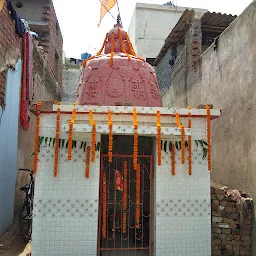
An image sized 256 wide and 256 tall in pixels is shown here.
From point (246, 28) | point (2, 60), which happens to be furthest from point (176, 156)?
point (2, 60)

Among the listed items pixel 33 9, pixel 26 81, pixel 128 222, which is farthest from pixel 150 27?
pixel 128 222

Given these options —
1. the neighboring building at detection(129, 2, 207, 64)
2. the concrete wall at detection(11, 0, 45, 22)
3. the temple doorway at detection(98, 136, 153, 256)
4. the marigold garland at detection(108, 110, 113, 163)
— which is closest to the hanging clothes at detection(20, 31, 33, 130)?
the temple doorway at detection(98, 136, 153, 256)

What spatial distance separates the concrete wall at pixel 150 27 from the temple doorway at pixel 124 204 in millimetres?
13833

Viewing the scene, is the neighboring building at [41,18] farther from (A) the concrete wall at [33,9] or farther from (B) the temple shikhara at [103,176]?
(B) the temple shikhara at [103,176]

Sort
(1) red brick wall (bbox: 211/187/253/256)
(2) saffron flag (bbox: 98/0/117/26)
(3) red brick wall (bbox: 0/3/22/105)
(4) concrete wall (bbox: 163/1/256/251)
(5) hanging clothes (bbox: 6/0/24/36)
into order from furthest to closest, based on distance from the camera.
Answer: (2) saffron flag (bbox: 98/0/117/26)
(5) hanging clothes (bbox: 6/0/24/36)
(3) red brick wall (bbox: 0/3/22/105)
(4) concrete wall (bbox: 163/1/256/251)
(1) red brick wall (bbox: 211/187/253/256)

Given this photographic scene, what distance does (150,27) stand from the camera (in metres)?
19.4

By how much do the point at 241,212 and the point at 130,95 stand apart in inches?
123

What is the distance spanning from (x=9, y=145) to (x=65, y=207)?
253cm

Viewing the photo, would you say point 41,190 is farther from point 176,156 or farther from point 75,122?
point 176,156

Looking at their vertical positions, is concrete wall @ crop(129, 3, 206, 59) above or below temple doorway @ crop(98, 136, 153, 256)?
above

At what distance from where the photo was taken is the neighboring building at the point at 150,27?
19312 millimetres

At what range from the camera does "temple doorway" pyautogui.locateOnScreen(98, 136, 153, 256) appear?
529 cm

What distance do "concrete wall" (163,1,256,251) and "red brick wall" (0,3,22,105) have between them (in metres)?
4.99

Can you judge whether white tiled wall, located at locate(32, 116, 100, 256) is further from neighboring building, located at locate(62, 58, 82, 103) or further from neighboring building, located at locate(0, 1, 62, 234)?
neighboring building, located at locate(62, 58, 82, 103)
